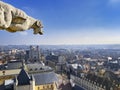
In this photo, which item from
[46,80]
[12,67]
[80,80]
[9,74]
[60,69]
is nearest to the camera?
[46,80]

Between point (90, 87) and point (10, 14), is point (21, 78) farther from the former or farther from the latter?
point (10, 14)

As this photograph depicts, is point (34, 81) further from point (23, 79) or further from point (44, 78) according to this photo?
point (44, 78)

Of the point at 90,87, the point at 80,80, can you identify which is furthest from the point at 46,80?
the point at 80,80

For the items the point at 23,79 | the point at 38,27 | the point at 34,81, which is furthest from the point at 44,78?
the point at 38,27

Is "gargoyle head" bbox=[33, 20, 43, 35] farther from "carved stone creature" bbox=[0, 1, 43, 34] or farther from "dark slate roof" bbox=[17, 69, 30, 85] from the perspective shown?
"dark slate roof" bbox=[17, 69, 30, 85]

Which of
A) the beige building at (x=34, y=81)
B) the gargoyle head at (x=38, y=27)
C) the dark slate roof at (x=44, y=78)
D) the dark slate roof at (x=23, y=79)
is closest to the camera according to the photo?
the gargoyle head at (x=38, y=27)

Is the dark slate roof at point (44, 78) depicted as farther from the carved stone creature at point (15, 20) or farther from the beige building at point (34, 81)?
the carved stone creature at point (15, 20)

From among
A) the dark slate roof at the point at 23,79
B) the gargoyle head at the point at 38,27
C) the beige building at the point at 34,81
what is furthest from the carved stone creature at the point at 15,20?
the dark slate roof at the point at 23,79

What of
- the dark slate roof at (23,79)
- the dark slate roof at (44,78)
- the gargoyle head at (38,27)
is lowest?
the dark slate roof at (44,78)
